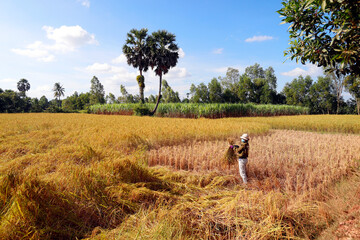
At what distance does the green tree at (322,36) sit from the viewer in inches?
127

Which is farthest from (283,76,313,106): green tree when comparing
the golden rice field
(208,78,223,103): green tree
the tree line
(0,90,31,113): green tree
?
(0,90,31,113): green tree

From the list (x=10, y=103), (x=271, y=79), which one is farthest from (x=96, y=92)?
(x=271, y=79)

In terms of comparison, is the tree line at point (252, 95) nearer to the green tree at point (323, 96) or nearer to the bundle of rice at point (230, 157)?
the green tree at point (323, 96)

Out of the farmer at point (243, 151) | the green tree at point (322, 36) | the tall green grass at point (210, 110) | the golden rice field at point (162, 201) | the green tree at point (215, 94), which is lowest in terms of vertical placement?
the golden rice field at point (162, 201)

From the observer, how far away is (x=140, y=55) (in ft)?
100

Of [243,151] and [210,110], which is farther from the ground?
[210,110]

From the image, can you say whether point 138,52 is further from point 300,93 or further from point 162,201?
point 300,93

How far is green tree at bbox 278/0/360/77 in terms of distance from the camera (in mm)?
3238

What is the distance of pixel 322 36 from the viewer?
3.97 meters

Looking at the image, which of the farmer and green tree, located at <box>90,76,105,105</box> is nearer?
the farmer

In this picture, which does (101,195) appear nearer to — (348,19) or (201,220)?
(201,220)

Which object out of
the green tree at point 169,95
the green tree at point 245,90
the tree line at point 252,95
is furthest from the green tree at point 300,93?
the green tree at point 169,95

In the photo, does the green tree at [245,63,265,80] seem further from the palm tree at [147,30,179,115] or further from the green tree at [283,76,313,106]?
the palm tree at [147,30,179,115]

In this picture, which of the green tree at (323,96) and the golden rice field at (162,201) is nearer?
the golden rice field at (162,201)
